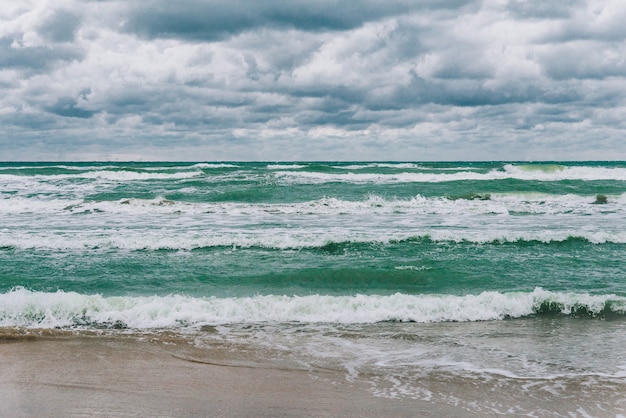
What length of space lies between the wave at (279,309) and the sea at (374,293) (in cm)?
3

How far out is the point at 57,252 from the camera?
13.3 metres

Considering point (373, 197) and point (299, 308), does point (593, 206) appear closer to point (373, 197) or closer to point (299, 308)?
point (373, 197)

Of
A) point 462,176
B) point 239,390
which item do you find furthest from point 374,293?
point 462,176

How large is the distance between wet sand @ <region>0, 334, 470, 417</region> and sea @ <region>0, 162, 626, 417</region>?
0.31 meters

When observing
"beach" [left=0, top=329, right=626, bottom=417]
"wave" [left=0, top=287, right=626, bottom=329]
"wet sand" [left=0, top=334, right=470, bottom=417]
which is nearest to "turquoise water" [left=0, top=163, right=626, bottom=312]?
"wave" [left=0, top=287, right=626, bottom=329]

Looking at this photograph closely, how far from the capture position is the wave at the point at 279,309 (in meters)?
7.94

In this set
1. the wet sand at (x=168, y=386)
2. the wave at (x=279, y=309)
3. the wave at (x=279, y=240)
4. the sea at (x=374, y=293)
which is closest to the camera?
the wet sand at (x=168, y=386)

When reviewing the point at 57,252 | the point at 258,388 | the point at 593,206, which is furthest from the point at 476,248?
the point at 593,206

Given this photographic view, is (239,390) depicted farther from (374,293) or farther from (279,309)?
(374,293)

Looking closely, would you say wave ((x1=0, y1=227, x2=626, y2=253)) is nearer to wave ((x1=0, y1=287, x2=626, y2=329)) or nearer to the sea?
the sea

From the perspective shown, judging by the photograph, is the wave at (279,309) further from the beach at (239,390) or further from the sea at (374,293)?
the beach at (239,390)

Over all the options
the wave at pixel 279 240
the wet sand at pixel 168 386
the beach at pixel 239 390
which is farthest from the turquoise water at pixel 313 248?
the beach at pixel 239 390

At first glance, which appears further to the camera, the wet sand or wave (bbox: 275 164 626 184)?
wave (bbox: 275 164 626 184)

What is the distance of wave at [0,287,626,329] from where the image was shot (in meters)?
7.94
